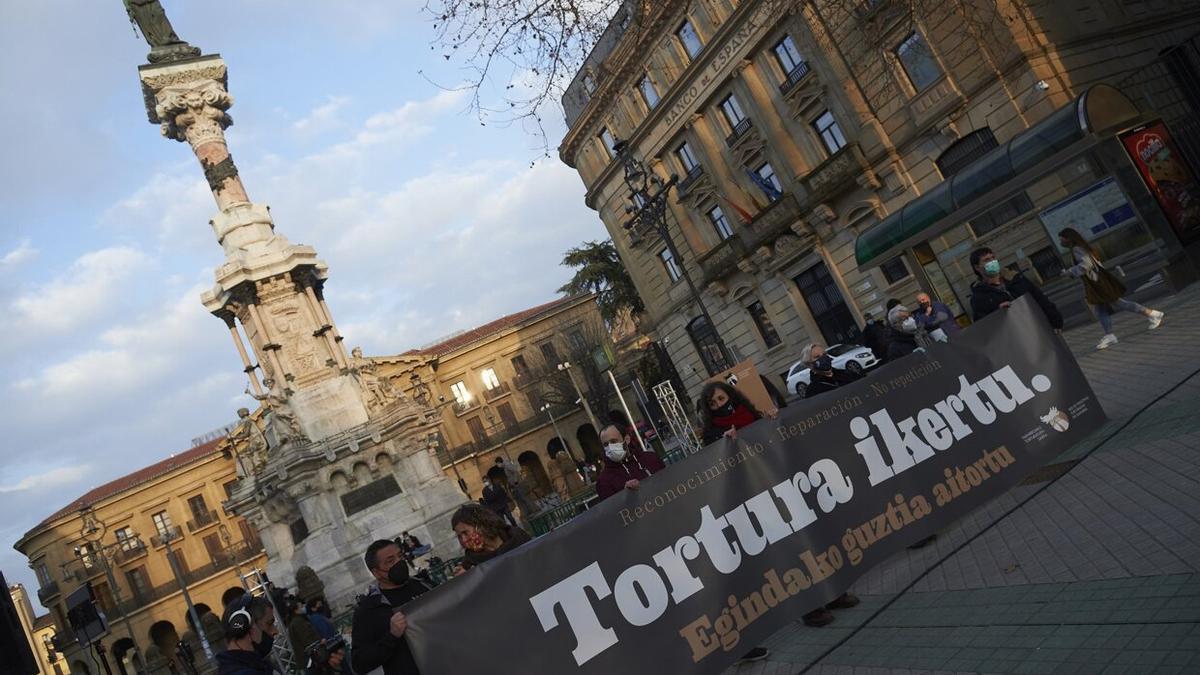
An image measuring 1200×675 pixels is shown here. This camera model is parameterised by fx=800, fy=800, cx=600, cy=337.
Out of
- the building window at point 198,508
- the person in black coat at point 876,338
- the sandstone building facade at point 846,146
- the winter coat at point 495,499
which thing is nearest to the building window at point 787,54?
the sandstone building facade at point 846,146

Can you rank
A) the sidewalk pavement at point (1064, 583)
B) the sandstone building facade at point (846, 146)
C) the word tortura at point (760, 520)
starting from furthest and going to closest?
1. the sandstone building facade at point (846, 146)
2. the word tortura at point (760, 520)
3. the sidewalk pavement at point (1064, 583)

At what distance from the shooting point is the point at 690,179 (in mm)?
34250

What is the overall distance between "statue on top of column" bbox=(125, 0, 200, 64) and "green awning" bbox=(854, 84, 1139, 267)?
22.3 m

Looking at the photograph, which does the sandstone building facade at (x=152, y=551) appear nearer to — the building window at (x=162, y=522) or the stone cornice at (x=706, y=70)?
the building window at (x=162, y=522)

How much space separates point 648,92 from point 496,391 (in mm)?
33649

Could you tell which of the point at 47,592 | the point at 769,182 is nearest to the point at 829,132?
the point at 769,182

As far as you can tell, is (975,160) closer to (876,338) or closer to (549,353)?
(876,338)

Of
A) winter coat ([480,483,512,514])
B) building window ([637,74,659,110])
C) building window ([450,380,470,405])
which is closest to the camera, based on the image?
winter coat ([480,483,512,514])

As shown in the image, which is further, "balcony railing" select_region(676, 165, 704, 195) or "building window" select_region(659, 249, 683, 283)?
"building window" select_region(659, 249, 683, 283)

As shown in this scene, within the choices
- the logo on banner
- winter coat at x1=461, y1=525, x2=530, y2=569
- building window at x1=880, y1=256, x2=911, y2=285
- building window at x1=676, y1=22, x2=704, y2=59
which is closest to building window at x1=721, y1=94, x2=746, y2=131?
building window at x1=676, y1=22, x2=704, y2=59

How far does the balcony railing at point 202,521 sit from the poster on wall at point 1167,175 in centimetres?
5882

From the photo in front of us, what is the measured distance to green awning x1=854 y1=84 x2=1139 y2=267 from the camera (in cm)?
1291

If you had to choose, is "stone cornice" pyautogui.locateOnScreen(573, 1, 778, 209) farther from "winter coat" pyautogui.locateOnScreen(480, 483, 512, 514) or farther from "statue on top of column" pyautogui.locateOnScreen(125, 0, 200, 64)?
"winter coat" pyautogui.locateOnScreen(480, 483, 512, 514)

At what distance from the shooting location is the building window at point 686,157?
34250 millimetres
